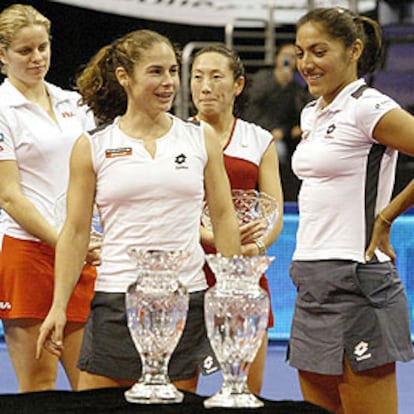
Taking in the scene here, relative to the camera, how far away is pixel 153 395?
253 cm

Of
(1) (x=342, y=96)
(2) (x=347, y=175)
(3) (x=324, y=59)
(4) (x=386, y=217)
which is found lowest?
(4) (x=386, y=217)

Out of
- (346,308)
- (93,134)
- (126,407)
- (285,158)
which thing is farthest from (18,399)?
(285,158)

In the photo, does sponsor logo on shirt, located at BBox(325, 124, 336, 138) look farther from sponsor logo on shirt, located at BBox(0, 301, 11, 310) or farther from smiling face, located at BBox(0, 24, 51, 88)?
sponsor logo on shirt, located at BBox(0, 301, 11, 310)

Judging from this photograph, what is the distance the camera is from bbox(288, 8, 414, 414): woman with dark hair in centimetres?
329

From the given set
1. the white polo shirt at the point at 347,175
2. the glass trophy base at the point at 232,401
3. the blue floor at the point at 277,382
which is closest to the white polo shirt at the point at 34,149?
the white polo shirt at the point at 347,175

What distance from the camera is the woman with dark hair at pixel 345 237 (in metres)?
3.29

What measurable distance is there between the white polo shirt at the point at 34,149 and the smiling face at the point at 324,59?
973 mm

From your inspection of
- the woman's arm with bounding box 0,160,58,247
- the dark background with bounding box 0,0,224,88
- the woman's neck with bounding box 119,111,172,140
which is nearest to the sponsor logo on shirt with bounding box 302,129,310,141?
the woman's neck with bounding box 119,111,172,140

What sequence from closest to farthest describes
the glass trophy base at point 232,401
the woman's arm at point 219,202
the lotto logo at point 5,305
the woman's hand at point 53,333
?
the glass trophy base at point 232,401
the woman's hand at point 53,333
the woman's arm at point 219,202
the lotto logo at point 5,305

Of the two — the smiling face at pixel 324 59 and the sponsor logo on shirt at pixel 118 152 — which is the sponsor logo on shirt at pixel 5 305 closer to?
the sponsor logo on shirt at pixel 118 152

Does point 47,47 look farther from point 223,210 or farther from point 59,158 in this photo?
point 223,210

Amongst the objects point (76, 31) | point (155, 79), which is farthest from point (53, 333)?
point (76, 31)

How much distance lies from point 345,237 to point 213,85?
1052 mm

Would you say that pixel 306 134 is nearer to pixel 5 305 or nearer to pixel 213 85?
pixel 213 85
